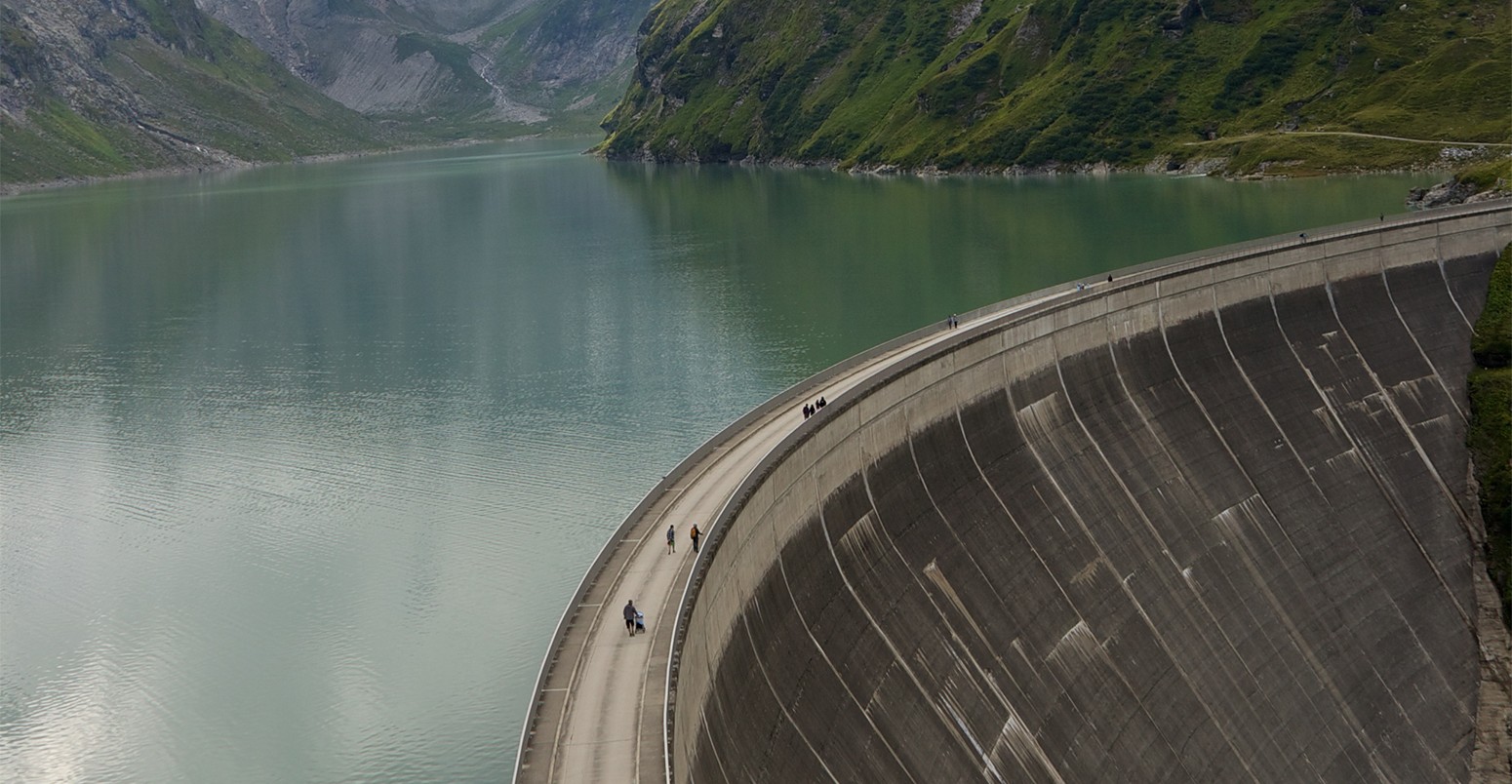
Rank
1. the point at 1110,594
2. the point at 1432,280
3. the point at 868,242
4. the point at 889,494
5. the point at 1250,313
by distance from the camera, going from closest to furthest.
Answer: the point at 889,494, the point at 1110,594, the point at 1250,313, the point at 1432,280, the point at 868,242

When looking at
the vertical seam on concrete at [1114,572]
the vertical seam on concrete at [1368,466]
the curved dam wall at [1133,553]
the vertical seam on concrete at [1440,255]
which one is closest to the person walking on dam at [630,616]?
the curved dam wall at [1133,553]

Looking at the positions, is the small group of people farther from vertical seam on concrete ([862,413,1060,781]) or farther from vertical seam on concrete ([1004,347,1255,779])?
vertical seam on concrete ([1004,347,1255,779])

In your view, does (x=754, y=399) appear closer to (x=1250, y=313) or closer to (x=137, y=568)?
(x=1250, y=313)

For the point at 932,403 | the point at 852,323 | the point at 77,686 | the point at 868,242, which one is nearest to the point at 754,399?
the point at 852,323

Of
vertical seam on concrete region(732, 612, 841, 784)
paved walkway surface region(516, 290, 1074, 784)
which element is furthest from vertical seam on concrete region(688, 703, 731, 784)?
vertical seam on concrete region(732, 612, 841, 784)

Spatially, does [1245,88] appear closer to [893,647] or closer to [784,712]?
[893,647]

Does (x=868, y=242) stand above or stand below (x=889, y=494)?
above

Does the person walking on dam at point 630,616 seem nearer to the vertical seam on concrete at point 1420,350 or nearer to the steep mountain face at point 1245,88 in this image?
the vertical seam on concrete at point 1420,350
